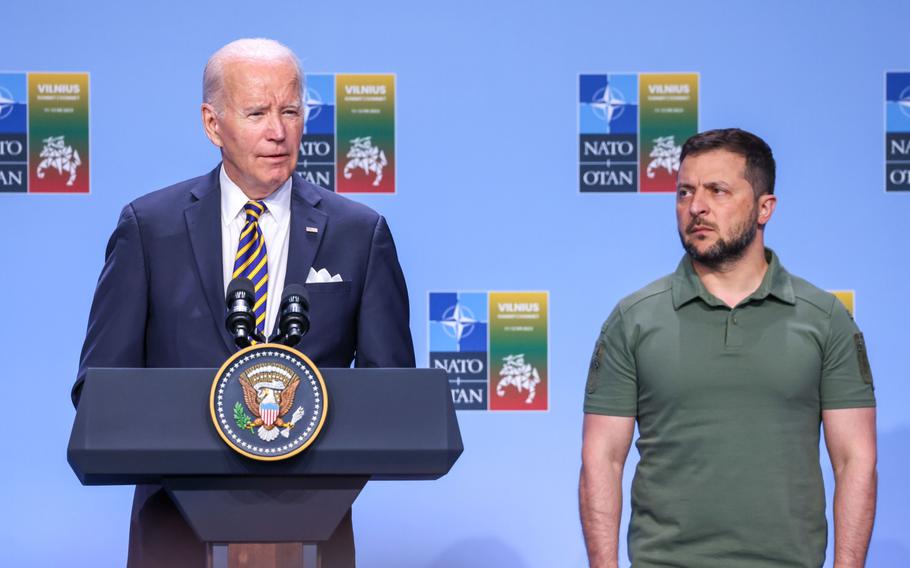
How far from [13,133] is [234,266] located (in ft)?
5.78

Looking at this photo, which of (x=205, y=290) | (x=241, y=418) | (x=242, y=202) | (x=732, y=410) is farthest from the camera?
(x=732, y=410)

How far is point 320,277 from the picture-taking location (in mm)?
2129

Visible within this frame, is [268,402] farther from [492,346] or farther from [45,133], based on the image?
[45,133]

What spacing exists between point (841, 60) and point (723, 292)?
1.54 meters

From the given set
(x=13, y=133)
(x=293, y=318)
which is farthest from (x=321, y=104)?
(x=293, y=318)

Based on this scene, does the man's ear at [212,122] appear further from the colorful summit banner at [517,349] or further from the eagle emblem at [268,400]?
the colorful summit banner at [517,349]

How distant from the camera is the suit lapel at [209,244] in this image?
2.07 metres

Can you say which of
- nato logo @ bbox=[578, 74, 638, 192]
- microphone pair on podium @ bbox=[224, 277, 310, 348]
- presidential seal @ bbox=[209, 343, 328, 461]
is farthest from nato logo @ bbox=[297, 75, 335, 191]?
presidential seal @ bbox=[209, 343, 328, 461]

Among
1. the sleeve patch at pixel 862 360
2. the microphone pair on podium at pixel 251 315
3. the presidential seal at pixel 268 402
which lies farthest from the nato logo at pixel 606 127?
the presidential seal at pixel 268 402

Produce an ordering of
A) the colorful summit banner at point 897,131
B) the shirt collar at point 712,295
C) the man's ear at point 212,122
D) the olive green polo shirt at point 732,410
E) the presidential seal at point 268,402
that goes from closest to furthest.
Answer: the presidential seal at point 268,402 → the man's ear at point 212,122 → the olive green polo shirt at point 732,410 → the shirt collar at point 712,295 → the colorful summit banner at point 897,131

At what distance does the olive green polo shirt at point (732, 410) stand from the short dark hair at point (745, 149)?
178 mm

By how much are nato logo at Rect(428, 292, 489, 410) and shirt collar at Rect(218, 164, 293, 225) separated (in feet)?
4.53

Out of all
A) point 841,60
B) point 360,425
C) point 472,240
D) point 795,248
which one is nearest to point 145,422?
point 360,425

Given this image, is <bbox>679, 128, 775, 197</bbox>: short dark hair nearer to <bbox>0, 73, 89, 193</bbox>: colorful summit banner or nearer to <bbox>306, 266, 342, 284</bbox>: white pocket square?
<bbox>306, 266, 342, 284</bbox>: white pocket square
